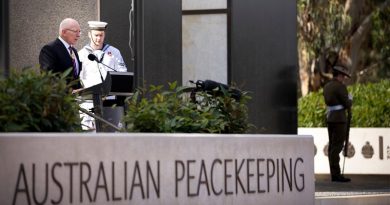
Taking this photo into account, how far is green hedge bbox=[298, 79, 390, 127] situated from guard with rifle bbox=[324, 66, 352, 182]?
3.19 meters

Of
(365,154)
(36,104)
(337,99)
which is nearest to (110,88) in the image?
(36,104)

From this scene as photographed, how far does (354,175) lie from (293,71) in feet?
15.9

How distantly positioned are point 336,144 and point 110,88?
7685 mm

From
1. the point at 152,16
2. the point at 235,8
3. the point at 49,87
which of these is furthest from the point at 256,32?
the point at 49,87

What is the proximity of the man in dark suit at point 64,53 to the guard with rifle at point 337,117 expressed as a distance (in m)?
6.30

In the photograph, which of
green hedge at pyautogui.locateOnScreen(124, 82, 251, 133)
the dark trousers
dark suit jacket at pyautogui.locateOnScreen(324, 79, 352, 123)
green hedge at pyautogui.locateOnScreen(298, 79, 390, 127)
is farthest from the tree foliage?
green hedge at pyautogui.locateOnScreen(124, 82, 251, 133)

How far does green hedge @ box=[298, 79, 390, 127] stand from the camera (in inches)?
864

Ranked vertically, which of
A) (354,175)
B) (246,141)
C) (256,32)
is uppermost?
(256,32)

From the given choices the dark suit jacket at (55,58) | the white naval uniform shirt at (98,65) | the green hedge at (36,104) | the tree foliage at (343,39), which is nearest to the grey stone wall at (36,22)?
the white naval uniform shirt at (98,65)

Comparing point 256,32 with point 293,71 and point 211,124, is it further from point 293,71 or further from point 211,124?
point 211,124

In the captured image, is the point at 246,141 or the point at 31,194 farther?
the point at 246,141

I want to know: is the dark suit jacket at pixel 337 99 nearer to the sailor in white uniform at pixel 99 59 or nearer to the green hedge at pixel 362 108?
the green hedge at pixel 362 108

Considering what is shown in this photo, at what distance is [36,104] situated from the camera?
902 cm

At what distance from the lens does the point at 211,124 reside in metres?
10.8
